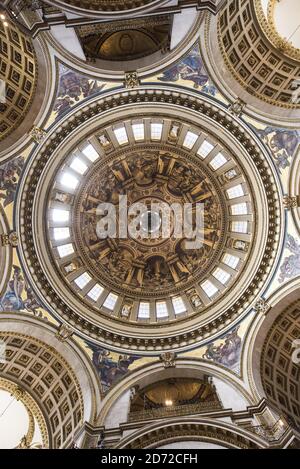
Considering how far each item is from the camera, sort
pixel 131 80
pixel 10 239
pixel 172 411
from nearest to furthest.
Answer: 1. pixel 172 411
2. pixel 131 80
3. pixel 10 239

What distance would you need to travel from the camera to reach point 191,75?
2372cm

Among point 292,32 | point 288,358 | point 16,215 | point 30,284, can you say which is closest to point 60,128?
point 16,215

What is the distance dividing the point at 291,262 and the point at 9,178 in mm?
17237

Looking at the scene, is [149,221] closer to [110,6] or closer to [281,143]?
[281,143]

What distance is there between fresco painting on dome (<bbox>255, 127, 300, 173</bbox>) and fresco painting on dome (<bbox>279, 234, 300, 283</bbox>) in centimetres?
430

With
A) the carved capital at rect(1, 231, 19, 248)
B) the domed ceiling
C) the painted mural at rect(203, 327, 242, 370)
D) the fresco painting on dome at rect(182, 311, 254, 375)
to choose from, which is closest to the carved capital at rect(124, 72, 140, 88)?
the domed ceiling

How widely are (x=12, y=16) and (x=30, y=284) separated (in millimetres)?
14213

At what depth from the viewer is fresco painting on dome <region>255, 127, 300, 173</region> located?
2406 centimetres

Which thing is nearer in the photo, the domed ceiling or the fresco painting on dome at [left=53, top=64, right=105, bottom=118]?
the domed ceiling

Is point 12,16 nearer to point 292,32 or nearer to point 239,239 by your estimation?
point 292,32

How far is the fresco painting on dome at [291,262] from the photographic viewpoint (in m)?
24.4

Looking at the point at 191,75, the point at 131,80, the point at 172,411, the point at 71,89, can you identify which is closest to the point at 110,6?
the point at 131,80

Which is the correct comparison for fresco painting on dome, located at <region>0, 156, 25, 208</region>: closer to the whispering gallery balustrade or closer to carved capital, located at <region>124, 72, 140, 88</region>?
carved capital, located at <region>124, 72, 140, 88</region>

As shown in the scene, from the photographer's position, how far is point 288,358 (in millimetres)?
25062
